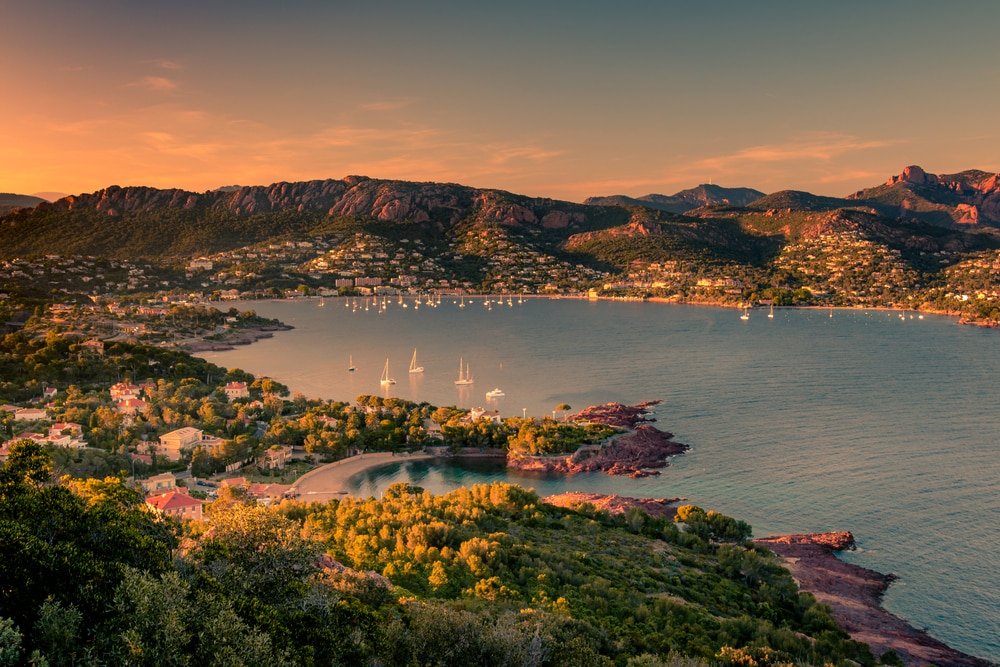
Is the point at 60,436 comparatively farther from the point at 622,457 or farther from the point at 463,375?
the point at 463,375

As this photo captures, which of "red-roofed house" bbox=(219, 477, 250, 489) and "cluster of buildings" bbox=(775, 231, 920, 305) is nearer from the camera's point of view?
"red-roofed house" bbox=(219, 477, 250, 489)

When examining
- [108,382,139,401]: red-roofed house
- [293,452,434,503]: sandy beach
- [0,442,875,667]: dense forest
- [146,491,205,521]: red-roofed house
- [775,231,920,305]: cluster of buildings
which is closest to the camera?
[0,442,875,667]: dense forest

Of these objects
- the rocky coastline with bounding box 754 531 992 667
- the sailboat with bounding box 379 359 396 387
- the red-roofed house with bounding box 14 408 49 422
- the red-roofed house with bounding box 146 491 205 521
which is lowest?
the rocky coastline with bounding box 754 531 992 667

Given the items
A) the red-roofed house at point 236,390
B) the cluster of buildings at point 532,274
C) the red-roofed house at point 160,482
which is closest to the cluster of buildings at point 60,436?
the red-roofed house at point 160,482

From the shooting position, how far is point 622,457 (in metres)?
45.9

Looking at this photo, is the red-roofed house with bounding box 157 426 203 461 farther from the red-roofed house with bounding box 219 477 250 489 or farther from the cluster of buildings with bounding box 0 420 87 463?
the red-roofed house with bounding box 219 477 250 489

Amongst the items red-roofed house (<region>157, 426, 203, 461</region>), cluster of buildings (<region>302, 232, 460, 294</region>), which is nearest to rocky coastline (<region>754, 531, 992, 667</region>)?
red-roofed house (<region>157, 426, 203, 461</region>)

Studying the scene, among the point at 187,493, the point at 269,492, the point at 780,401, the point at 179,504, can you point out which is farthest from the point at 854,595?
the point at 780,401

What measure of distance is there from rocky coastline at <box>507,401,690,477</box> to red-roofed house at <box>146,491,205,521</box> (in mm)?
20865

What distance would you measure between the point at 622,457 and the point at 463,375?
29.1 meters

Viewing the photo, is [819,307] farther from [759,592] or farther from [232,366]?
[759,592]

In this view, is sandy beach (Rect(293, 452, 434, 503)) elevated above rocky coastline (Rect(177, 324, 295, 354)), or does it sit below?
below

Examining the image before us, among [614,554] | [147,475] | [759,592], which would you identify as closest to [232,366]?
[147,475]

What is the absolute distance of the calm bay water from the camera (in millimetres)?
32781
